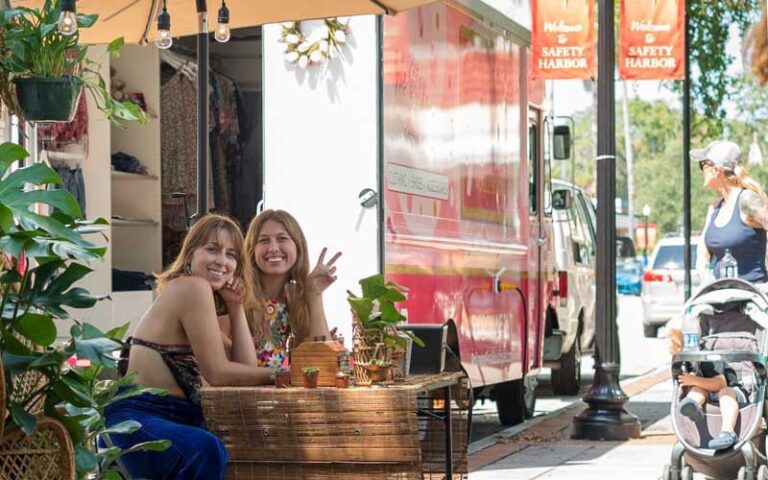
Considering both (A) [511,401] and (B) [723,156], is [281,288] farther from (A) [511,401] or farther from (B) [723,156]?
(A) [511,401]

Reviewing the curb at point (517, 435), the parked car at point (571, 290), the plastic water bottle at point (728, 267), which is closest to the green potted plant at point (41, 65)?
the plastic water bottle at point (728, 267)

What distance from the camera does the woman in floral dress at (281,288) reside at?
247 inches

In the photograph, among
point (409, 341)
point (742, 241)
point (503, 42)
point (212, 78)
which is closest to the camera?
point (409, 341)

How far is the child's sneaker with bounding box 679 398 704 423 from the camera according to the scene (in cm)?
810

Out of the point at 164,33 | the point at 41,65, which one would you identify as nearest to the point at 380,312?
the point at 164,33

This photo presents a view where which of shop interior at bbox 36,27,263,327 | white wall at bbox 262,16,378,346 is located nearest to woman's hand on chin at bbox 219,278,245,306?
white wall at bbox 262,16,378,346

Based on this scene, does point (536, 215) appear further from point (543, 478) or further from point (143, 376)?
point (143, 376)

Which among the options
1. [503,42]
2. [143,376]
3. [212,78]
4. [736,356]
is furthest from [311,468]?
[503,42]

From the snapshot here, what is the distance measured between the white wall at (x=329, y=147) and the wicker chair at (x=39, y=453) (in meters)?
4.80

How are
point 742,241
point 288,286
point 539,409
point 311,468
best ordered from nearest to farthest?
point 311,468
point 288,286
point 742,241
point 539,409

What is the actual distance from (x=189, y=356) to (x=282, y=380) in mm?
338

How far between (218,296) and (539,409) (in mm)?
8678

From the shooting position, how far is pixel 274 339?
6.31 m

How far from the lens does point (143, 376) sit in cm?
539
